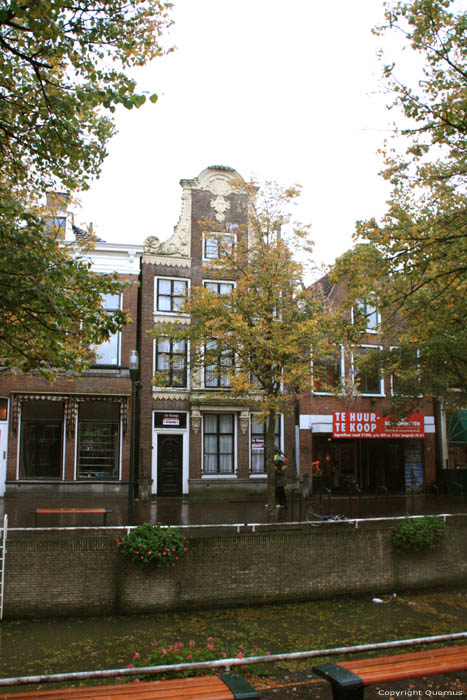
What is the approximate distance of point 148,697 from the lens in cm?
476

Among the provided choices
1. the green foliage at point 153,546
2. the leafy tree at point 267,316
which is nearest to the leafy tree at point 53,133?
the green foliage at point 153,546

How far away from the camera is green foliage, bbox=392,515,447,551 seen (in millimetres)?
13312

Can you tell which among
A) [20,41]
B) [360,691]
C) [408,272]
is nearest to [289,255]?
[408,272]

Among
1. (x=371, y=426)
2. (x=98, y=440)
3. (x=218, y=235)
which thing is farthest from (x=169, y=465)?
(x=218, y=235)

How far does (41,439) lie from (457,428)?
61.0 feet

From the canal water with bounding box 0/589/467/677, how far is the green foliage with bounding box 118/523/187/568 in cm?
112

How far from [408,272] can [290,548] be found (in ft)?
21.6

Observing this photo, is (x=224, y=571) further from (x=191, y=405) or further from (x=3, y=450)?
(x=3, y=450)

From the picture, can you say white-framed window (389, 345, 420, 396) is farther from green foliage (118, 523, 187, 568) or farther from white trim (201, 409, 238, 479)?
green foliage (118, 523, 187, 568)

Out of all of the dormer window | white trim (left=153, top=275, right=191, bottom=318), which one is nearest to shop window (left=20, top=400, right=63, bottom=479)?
white trim (left=153, top=275, right=191, bottom=318)

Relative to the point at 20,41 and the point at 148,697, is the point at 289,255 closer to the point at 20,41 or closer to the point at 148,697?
the point at 20,41

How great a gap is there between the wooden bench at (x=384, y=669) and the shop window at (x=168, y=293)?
1942 cm

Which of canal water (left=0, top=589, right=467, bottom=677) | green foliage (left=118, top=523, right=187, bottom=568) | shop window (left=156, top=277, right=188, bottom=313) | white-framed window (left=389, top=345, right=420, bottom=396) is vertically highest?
shop window (left=156, top=277, right=188, bottom=313)

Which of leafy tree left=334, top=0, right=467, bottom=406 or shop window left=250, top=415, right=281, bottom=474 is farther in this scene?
shop window left=250, top=415, right=281, bottom=474
